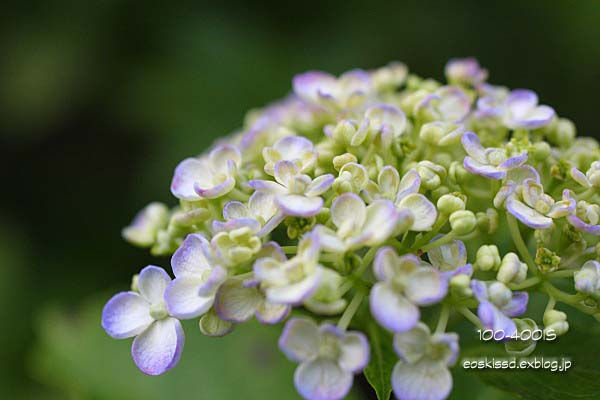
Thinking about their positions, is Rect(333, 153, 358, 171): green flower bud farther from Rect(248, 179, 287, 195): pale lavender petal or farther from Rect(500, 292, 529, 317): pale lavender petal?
Rect(500, 292, 529, 317): pale lavender petal

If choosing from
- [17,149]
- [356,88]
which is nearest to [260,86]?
[17,149]

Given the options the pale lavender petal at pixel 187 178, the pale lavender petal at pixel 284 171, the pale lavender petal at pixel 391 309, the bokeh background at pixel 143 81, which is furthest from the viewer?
the bokeh background at pixel 143 81

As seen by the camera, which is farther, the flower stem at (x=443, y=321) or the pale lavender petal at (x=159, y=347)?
the pale lavender petal at (x=159, y=347)

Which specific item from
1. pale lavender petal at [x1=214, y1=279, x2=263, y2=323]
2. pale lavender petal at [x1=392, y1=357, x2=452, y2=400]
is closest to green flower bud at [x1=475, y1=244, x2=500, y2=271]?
pale lavender petal at [x1=392, y1=357, x2=452, y2=400]

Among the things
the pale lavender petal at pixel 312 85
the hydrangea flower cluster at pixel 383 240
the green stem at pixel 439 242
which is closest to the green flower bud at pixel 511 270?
the hydrangea flower cluster at pixel 383 240

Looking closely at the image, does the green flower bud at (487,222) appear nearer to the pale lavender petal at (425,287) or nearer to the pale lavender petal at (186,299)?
the pale lavender petal at (425,287)
